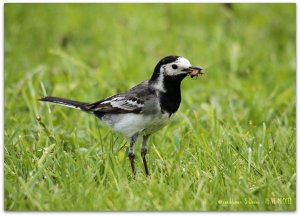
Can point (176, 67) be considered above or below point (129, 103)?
above

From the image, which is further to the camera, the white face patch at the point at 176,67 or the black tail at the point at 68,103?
the black tail at the point at 68,103

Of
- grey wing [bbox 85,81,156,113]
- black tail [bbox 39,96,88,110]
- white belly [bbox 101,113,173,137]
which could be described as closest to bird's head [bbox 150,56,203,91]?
grey wing [bbox 85,81,156,113]

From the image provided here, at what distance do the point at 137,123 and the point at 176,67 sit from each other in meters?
0.46

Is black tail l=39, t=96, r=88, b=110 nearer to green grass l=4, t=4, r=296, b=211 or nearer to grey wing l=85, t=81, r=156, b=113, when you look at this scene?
grey wing l=85, t=81, r=156, b=113

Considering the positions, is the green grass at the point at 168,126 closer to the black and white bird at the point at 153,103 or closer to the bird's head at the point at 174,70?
the black and white bird at the point at 153,103

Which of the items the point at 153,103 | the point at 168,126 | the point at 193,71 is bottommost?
the point at 168,126

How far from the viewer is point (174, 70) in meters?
4.57

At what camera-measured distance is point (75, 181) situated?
4.14 metres

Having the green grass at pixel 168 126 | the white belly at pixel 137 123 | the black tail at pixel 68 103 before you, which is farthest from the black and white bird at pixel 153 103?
the black tail at pixel 68 103

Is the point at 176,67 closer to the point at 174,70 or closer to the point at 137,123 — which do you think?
the point at 174,70

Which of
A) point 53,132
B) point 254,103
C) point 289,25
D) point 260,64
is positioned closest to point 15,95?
point 53,132

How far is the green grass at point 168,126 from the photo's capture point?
4023mm

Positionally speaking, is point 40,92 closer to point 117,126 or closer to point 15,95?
point 15,95

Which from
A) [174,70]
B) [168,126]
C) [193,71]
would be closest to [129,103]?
[174,70]
